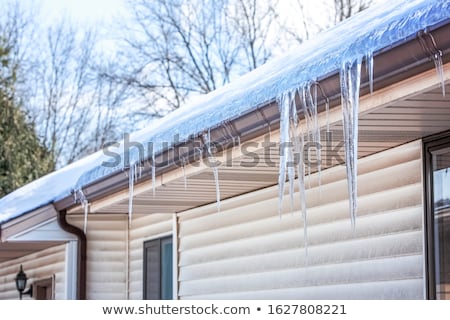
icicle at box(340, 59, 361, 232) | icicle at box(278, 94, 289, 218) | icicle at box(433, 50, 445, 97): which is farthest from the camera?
icicle at box(278, 94, 289, 218)

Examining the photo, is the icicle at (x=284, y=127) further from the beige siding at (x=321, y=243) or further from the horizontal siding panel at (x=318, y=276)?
the horizontal siding panel at (x=318, y=276)

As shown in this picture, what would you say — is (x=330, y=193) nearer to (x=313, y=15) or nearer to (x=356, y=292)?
(x=356, y=292)

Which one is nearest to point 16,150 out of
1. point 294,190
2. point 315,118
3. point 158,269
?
point 158,269

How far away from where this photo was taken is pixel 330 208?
6816 mm

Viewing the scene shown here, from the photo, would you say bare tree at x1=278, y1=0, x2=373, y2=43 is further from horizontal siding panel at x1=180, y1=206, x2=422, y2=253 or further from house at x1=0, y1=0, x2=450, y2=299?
horizontal siding panel at x1=180, y1=206, x2=422, y2=253

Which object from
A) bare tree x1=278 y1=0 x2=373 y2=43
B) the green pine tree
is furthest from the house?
bare tree x1=278 y1=0 x2=373 y2=43

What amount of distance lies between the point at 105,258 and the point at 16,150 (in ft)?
47.7

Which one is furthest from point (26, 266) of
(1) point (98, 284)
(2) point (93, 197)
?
(2) point (93, 197)

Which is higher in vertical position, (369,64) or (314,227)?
(369,64)

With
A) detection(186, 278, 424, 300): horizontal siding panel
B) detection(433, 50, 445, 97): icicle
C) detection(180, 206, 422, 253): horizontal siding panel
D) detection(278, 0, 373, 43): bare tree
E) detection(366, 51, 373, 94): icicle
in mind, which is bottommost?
detection(186, 278, 424, 300): horizontal siding panel

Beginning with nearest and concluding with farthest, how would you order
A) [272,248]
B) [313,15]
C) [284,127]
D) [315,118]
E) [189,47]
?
[315,118] → [284,127] → [272,248] → [313,15] → [189,47]

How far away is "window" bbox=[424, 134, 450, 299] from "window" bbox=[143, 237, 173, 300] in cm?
460

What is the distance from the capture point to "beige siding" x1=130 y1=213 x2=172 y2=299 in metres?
9.98

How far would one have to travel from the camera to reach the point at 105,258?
10.6 m
